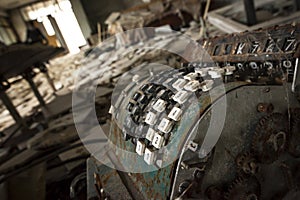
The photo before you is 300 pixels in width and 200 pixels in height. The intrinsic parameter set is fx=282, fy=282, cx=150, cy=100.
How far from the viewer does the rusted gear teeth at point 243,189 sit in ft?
4.27

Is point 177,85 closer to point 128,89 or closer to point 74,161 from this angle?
point 128,89

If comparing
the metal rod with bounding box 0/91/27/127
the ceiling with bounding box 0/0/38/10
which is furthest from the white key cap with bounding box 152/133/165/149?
the ceiling with bounding box 0/0/38/10

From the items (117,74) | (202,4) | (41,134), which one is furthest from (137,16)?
(41,134)

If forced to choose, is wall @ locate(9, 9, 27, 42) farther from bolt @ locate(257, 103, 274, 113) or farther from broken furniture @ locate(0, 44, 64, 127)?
bolt @ locate(257, 103, 274, 113)

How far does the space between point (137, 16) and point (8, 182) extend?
7997 millimetres

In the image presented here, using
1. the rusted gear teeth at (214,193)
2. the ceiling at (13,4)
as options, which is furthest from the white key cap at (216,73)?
the ceiling at (13,4)

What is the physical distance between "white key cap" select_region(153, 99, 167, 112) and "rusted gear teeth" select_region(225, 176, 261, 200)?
1.63 ft

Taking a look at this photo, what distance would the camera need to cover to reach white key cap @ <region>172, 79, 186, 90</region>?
1.52 m

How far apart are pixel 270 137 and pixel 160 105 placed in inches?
22.3

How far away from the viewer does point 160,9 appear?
9680mm

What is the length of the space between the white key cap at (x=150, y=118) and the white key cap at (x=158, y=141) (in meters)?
0.09

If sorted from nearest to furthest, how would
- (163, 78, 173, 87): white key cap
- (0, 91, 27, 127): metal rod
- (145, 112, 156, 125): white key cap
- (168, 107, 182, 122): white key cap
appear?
(168, 107, 182, 122): white key cap
(145, 112, 156, 125): white key cap
(163, 78, 173, 87): white key cap
(0, 91, 27, 127): metal rod

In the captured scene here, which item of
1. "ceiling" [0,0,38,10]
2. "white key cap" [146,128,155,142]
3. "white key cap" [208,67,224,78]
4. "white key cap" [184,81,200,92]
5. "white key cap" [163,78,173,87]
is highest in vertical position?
"ceiling" [0,0,38,10]

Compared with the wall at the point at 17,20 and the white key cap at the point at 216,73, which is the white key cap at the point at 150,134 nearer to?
the white key cap at the point at 216,73
